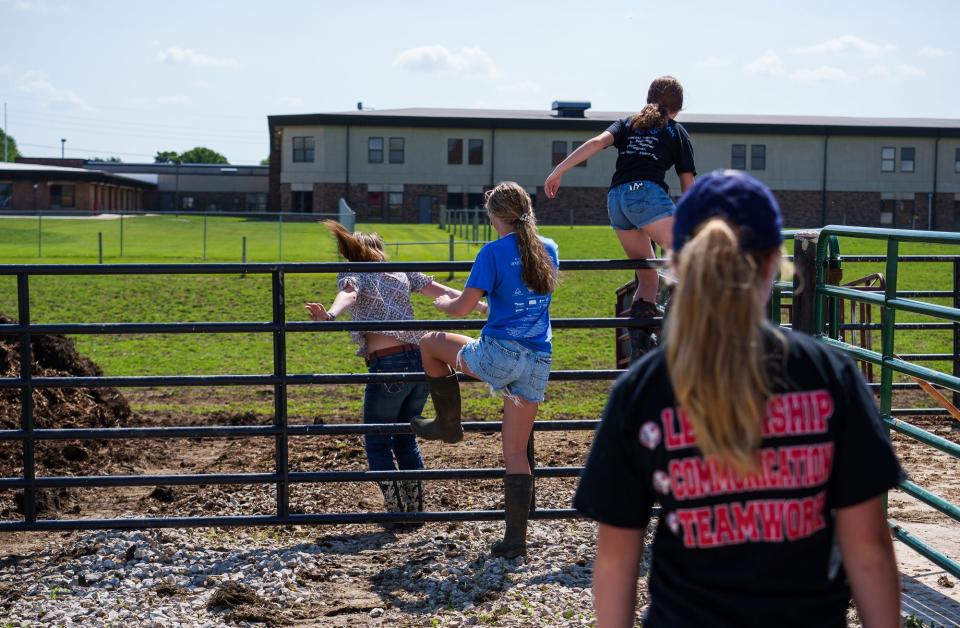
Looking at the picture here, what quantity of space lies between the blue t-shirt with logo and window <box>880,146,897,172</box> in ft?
182

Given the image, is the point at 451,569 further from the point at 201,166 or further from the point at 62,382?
the point at 201,166

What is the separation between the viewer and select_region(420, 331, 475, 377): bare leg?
5543mm

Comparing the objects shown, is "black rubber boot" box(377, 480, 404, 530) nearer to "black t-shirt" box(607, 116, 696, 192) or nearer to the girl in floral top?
the girl in floral top

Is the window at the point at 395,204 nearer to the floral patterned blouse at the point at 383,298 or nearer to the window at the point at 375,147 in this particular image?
the window at the point at 375,147

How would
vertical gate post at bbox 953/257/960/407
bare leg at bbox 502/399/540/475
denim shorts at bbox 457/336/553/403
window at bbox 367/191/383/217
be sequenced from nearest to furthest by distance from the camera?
denim shorts at bbox 457/336/553/403 → bare leg at bbox 502/399/540/475 → vertical gate post at bbox 953/257/960/407 → window at bbox 367/191/383/217

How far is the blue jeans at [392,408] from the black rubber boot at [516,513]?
1.08 m

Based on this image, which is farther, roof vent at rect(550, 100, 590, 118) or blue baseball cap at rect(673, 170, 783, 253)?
roof vent at rect(550, 100, 590, 118)

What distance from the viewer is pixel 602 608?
2.26 m

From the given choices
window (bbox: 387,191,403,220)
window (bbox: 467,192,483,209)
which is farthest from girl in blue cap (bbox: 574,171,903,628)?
window (bbox: 387,191,403,220)

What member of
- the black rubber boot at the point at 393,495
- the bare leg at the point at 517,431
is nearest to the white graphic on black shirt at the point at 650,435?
the bare leg at the point at 517,431

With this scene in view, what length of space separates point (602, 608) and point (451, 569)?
339 cm

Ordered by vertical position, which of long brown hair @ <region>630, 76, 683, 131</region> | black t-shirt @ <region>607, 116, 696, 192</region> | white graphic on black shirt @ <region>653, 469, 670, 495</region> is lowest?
white graphic on black shirt @ <region>653, 469, 670, 495</region>

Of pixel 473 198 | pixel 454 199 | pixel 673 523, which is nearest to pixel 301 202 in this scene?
pixel 454 199

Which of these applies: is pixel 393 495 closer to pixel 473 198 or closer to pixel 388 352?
pixel 388 352
